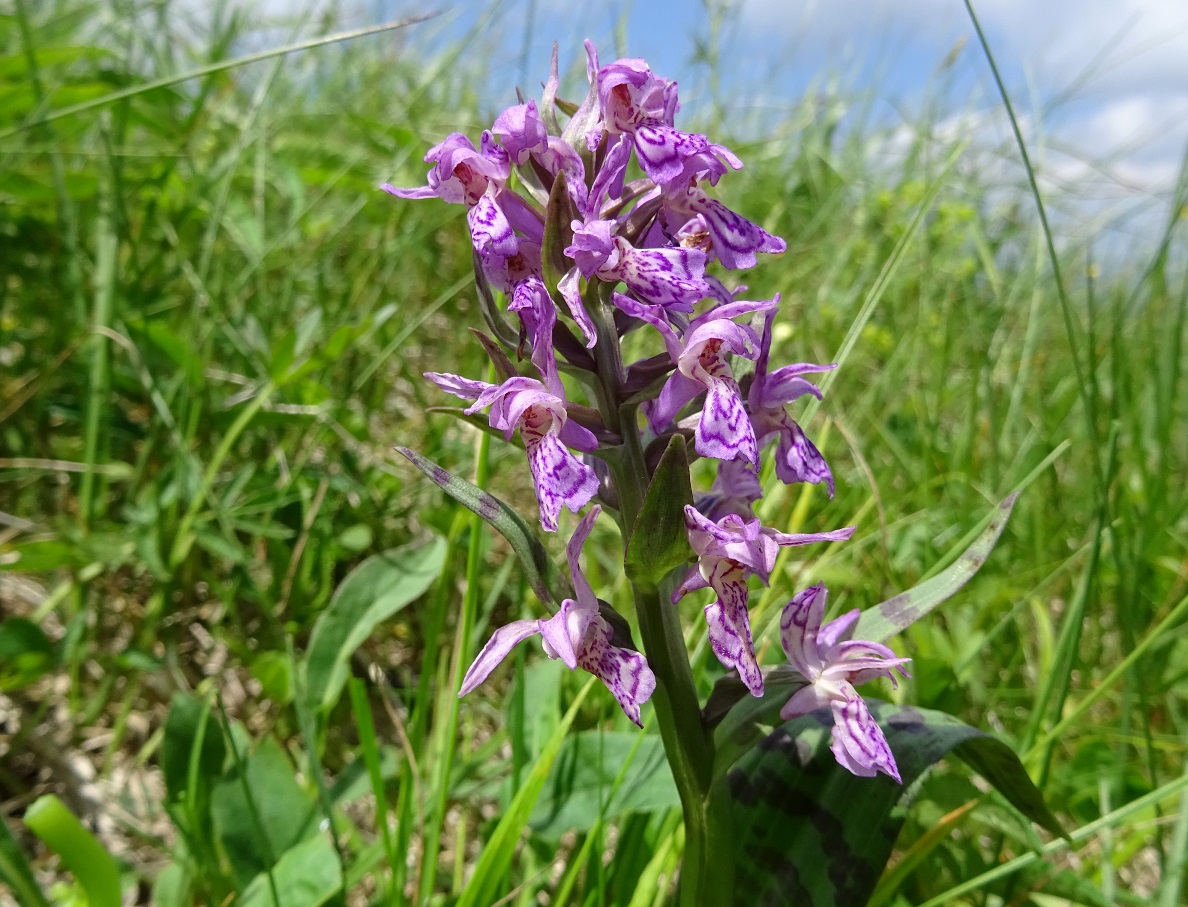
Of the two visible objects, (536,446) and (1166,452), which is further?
(1166,452)

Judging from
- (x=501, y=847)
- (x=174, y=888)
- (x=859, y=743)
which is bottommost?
(x=174, y=888)

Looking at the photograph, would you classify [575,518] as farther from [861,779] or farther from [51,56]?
[51,56]

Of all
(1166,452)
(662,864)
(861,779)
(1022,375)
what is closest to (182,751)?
(662,864)

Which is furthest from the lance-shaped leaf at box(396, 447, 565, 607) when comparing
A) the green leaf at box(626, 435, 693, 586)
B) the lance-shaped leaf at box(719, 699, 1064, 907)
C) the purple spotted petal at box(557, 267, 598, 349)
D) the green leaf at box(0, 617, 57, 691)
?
the green leaf at box(0, 617, 57, 691)

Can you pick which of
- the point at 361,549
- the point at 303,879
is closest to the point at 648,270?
the point at 303,879

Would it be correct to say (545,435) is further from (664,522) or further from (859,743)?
(859,743)

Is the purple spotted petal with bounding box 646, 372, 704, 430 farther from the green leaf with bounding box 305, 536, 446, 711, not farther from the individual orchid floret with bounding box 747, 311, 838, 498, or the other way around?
the green leaf with bounding box 305, 536, 446, 711
